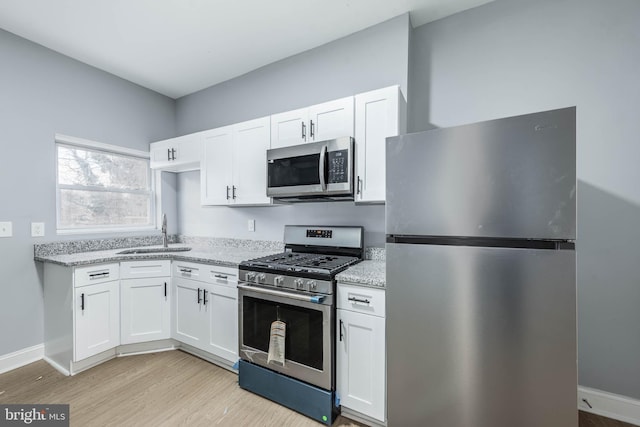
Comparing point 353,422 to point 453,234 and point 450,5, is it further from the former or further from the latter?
point 450,5

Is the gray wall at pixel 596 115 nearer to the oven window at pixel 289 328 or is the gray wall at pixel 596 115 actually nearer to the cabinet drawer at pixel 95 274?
the oven window at pixel 289 328

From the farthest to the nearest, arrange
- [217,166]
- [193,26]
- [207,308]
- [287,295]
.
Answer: [217,166] → [207,308] → [193,26] → [287,295]

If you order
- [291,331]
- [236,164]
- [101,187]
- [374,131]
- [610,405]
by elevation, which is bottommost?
[610,405]

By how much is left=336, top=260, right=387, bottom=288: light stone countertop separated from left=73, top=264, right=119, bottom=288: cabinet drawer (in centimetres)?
208

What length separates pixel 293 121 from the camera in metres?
2.29

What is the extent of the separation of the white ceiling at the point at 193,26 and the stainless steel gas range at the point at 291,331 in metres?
1.94

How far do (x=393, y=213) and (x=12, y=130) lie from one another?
323 centimetres

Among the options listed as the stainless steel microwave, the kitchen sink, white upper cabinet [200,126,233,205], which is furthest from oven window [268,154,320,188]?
the kitchen sink

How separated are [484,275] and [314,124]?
1611 mm

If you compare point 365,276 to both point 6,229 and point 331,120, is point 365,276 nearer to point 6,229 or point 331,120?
point 331,120

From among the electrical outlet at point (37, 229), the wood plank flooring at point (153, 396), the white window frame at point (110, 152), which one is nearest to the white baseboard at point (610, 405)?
the wood plank flooring at point (153, 396)

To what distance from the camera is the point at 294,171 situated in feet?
7.18

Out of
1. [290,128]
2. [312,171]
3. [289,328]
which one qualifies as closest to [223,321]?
[289,328]

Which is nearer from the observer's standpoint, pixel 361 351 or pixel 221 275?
pixel 361 351
